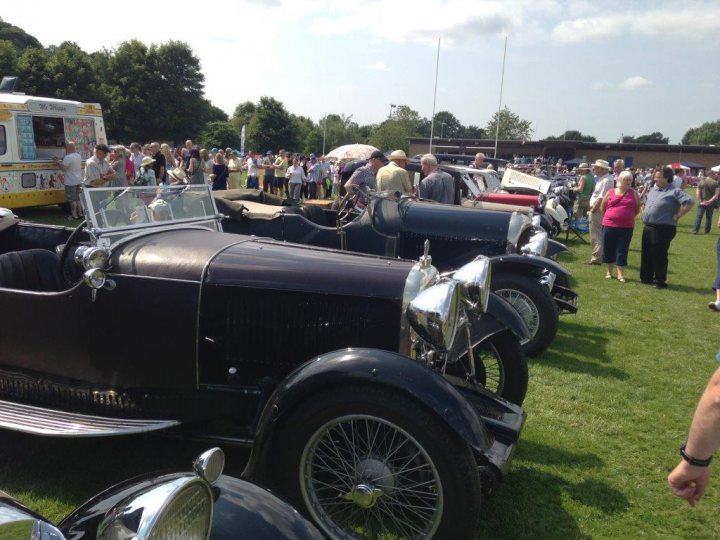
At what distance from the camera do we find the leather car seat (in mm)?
3693

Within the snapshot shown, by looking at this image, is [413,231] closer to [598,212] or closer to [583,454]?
[583,454]

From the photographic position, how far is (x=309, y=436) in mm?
2590

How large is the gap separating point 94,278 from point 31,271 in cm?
111

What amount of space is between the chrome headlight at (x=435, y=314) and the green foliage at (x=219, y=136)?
152 feet

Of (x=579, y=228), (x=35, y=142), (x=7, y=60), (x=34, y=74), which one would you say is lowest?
(x=579, y=228)

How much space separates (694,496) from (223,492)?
1.46 metres

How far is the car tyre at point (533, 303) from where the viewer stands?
Answer: 17.4 ft

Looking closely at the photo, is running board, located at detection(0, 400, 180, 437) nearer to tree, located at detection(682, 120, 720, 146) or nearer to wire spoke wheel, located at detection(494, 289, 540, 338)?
wire spoke wheel, located at detection(494, 289, 540, 338)

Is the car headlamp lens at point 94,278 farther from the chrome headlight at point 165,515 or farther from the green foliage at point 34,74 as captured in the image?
the green foliage at point 34,74

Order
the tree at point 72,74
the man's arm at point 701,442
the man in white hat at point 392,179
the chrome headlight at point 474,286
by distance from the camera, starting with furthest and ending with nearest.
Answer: the tree at point 72,74 < the man in white hat at point 392,179 < the chrome headlight at point 474,286 < the man's arm at point 701,442

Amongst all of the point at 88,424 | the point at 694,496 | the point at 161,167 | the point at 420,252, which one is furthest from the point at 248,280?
the point at 161,167

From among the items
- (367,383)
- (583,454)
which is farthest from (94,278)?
(583,454)

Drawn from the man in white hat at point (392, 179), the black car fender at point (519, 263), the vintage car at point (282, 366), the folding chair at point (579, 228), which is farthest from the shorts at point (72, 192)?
the folding chair at point (579, 228)

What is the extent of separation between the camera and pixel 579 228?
1356cm
